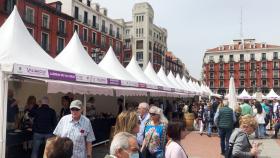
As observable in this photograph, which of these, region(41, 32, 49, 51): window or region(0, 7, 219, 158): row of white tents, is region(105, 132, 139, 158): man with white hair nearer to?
region(0, 7, 219, 158): row of white tents

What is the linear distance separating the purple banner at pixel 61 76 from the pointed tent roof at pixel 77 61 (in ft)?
4.32

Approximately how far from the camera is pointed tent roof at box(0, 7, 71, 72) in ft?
23.4

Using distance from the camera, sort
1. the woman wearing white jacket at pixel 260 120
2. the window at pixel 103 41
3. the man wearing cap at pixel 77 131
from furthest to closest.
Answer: the window at pixel 103 41
the woman wearing white jacket at pixel 260 120
the man wearing cap at pixel 77 131

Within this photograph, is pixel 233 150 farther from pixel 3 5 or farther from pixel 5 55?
pixel 3 5

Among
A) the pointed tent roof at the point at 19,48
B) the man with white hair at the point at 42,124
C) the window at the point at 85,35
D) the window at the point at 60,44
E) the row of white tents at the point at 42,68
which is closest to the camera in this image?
Result: the row of white tents at the point at 42,68

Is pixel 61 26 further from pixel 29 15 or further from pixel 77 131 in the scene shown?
pixel 77 131

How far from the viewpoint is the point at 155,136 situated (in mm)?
5004

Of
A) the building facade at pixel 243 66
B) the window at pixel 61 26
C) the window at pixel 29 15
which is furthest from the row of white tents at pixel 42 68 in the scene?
the building facade at pixel 243 66

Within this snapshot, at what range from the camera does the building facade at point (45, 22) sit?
3569cm

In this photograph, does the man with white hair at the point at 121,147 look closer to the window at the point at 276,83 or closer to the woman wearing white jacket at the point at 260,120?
the woman wearing white jacket at the point at 260,120

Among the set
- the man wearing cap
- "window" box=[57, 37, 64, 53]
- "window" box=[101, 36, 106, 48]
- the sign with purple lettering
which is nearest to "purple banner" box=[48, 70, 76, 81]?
the sign with purple lettering

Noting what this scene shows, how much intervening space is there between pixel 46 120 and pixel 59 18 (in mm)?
37357

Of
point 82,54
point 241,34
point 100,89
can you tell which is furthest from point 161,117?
point 241,34

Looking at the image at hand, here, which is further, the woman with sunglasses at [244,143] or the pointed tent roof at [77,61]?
the pointed tent roof at [77,61]
